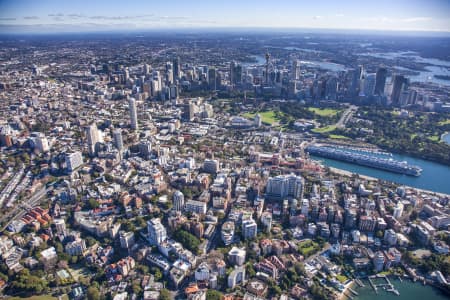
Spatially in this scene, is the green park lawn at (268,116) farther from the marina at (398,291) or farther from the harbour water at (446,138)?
the marina at (398,291)

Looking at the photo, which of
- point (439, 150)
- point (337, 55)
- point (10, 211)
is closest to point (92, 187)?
point (10, 211)

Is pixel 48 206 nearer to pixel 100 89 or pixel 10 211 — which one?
pixel 10 211

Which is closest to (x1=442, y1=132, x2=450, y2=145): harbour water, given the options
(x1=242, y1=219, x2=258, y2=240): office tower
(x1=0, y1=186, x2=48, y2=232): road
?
(x1=242, y1=219, x2=258, y2=240): office tower

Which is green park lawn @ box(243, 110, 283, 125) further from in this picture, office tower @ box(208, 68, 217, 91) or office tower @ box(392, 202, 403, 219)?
office tower @ box(392, 202, 403, 219)

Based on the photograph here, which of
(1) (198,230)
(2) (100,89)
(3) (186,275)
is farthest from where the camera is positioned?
(2) (100,89)

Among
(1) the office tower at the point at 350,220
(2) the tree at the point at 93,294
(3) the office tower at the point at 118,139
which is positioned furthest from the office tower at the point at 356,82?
(2) the tree at the point at 93,294

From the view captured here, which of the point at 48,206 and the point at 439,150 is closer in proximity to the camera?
the point at 48,206

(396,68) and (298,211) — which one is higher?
(396,68)
